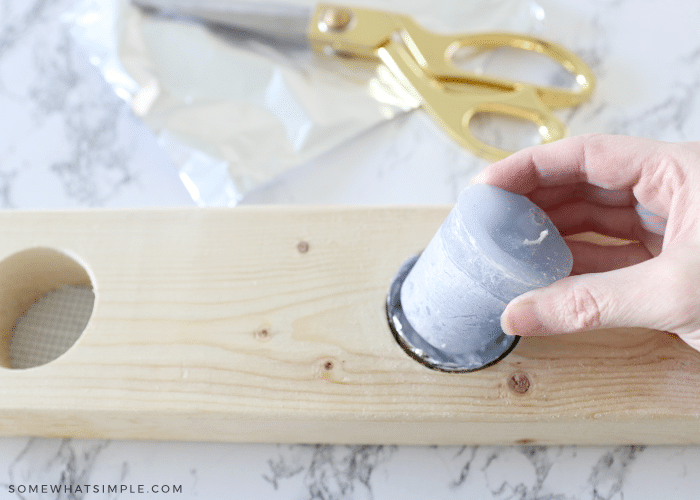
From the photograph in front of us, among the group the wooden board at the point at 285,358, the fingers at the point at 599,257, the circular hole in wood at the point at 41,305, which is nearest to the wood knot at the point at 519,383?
the wooden board at the point at 285,358

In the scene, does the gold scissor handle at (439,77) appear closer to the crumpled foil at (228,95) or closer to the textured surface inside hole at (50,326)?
the crumpled foil at (228,95)

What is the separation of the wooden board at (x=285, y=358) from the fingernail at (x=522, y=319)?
78 mm

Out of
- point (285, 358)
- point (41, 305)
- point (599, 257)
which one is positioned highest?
point (599, 257)

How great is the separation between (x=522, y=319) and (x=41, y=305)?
430 mm

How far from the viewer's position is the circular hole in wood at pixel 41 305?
1.53ft

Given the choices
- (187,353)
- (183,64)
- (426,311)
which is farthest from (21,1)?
(426,311)

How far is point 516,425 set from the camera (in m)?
0.42

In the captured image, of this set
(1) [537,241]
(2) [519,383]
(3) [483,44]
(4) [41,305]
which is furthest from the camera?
(3) [483,44]

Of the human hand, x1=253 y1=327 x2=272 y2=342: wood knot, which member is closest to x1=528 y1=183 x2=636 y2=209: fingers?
the human hand

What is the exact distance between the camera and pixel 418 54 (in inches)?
23.4

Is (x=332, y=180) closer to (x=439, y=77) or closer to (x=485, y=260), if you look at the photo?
(x=439, y=77)

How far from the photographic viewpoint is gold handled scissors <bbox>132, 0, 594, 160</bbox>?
0.59 meters

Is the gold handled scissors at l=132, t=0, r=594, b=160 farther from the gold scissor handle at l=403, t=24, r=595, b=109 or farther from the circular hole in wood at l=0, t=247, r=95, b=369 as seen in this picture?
the circular hole in wood at l=0, t=247, r=95, b=369

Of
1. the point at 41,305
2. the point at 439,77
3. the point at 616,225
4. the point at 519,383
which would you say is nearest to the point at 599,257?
the point at 616,225
